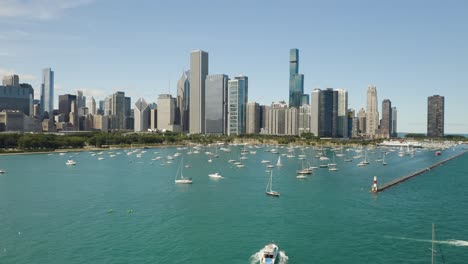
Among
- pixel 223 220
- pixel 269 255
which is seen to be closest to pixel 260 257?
pixel 269 255

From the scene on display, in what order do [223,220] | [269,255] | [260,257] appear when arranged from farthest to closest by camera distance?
[223,220] → [260,257] → [269,255]

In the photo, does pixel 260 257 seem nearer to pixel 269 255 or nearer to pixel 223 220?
pixel 269 255

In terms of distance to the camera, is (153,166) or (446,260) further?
(153,166)

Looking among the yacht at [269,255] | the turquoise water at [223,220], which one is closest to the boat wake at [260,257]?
the turquoise water at [223,220]

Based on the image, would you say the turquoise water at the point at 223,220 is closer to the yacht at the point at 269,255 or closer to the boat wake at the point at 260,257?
the boat wake at the point at 260,257

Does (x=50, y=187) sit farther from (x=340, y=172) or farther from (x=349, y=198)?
(x=340, y=172)

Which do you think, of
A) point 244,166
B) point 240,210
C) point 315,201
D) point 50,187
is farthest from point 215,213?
point 244,166

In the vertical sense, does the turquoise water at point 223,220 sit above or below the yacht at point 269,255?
below

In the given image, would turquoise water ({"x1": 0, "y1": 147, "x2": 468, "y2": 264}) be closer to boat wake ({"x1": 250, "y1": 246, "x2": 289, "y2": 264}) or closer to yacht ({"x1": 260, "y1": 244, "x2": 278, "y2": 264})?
boat wake ({"x1": 250, "y1": 246, "x2": 289, "y2": 264})
